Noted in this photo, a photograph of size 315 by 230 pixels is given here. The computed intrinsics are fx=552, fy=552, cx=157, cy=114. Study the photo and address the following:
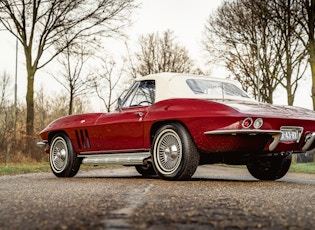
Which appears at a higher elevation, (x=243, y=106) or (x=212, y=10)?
(x=212, y=10)

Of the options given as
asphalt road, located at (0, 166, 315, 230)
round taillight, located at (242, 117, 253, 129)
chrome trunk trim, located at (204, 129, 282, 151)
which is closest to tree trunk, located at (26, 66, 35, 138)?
chrome trunk trim, located at (204, 129, 282, 151)

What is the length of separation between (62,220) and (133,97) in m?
5.26

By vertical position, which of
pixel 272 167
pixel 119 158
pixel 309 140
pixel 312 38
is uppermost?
pixel 312 38

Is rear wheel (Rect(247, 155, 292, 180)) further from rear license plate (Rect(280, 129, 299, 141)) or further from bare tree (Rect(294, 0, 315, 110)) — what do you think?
bare tree (Rect(294, 0, 315, 110))

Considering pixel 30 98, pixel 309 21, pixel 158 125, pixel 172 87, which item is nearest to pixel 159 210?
pixel 158 125

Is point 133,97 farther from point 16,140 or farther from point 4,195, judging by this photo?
point 16,140

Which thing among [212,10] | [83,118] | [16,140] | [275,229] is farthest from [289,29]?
[275,229]

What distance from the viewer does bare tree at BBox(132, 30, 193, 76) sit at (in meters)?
43.3

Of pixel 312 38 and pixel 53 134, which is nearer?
pixel 53 134

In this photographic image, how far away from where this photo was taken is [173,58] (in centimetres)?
4438

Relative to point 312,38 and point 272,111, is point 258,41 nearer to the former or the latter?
point 312,38

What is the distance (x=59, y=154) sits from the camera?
961cm

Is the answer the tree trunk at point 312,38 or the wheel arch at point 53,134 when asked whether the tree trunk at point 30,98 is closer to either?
the tree trunk at point 312,38

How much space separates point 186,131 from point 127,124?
1.26 metres
